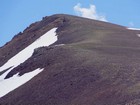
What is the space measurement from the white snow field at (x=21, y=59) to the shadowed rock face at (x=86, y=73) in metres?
1.90

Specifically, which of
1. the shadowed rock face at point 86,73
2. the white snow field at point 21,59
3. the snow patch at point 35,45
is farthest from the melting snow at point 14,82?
the snow patch at point 35,45

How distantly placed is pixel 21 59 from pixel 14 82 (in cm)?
1500

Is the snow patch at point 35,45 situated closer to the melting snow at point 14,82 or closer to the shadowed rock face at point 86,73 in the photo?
the shadowed rock face at point 86,73

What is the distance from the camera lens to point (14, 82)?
5166 cm

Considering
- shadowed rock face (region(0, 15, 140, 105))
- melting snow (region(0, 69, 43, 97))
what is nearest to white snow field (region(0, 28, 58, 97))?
melting snow (region(0, 69, 43, 97))

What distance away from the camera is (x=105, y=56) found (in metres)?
45.1

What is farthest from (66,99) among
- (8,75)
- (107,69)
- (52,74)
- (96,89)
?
(8,75)

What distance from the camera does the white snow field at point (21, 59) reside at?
50922 mm

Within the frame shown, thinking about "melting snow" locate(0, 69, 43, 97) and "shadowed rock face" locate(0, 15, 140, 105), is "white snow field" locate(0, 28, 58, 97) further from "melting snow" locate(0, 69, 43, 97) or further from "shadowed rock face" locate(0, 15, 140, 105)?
"shadowed rock face" locate(0, 15, 140, 105)

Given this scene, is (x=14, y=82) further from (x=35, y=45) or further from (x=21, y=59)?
(x=35, y=45)

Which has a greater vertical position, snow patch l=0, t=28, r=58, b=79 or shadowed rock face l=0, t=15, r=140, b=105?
snow patch l=0, t=28, r=58, b=79

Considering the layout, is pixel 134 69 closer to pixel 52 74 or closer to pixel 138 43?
pixel 52 74

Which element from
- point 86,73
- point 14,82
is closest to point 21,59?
point 14,82

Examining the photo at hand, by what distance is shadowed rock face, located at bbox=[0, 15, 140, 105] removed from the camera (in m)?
33.2
